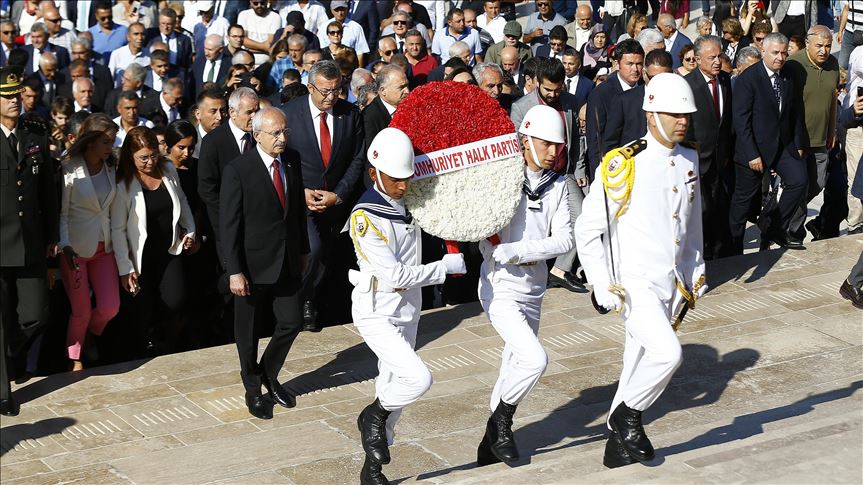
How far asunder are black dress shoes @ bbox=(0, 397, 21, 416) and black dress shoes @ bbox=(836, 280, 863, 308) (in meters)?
6.18

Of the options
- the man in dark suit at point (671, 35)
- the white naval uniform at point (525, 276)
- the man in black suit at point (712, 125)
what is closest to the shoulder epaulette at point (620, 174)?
the white naval uniform at point (525, 276)

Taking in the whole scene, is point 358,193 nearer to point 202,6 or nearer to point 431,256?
point 431,256

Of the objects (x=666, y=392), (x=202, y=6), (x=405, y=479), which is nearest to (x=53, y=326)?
(x=405, y=479)

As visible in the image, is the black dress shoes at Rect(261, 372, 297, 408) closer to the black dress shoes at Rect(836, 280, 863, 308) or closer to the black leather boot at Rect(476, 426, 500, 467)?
the black leather boot at Rect(476, 426, 500, 467)

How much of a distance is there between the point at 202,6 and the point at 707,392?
1163 cm

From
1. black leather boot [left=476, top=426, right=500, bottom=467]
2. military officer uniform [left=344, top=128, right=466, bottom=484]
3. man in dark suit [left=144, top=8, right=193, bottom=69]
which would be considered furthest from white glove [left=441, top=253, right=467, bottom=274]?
man in dark suit [left=144, top=8, right=193, bottom=69]

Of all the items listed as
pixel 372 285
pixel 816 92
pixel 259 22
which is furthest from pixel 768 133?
pixel 259 22

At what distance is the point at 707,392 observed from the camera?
28.5 feet

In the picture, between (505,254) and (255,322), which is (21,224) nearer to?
(255,322)

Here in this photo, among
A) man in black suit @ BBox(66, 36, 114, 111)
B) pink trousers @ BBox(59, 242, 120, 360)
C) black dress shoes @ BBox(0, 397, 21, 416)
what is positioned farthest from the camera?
man in black suit @ BBox(66, 36, 114, 111)

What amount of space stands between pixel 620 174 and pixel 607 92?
398 centimetres

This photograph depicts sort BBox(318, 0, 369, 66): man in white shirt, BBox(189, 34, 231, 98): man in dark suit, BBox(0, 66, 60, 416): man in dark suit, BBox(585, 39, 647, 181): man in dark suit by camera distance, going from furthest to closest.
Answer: BBox(318, 0, 369, 66): man in white shirt
BBox(189, 34, 231, 98): man in dark suit
BBox(585, 39, 647, 181): man in dark suit
BBox(0, 66, 60, 416): man in dark suit

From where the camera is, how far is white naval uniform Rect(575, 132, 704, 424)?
684 centimetres

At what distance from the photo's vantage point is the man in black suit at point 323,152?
9.59m
